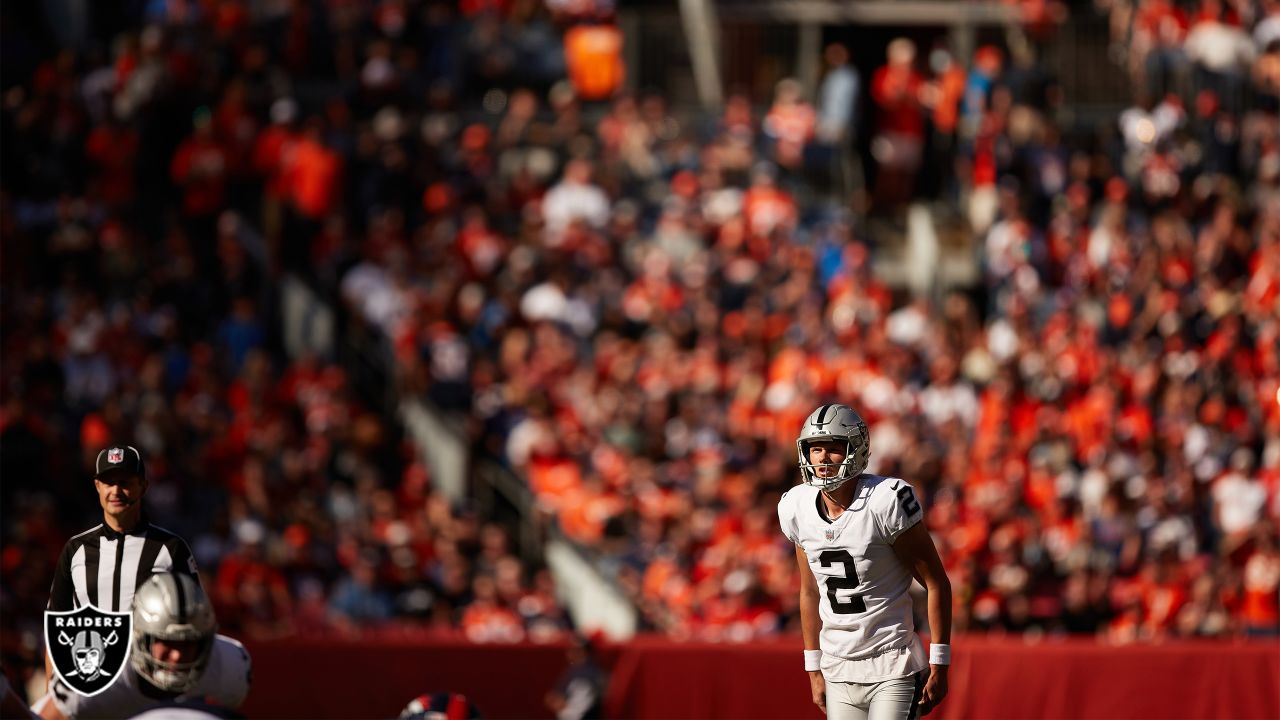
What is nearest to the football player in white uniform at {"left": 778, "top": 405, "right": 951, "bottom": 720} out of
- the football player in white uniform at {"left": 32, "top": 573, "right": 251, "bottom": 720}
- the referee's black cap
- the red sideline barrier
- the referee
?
the referee

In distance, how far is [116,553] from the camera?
→ 1024cm

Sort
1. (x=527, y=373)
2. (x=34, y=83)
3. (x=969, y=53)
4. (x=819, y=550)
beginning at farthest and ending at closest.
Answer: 1. (x=969, y=53)
2. (x=34, y=83)
3. (x=527, y=373)
4. (x=819, y=550)

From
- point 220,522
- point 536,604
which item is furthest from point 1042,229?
point 220,522

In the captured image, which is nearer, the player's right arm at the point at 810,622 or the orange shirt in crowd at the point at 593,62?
the player's right arm at the point at 810,622

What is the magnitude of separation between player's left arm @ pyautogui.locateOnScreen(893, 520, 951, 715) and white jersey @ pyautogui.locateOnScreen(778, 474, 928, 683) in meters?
0.06

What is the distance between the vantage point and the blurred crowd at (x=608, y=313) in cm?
2052

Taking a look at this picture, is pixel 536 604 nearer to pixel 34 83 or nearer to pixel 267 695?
pixel 267 695

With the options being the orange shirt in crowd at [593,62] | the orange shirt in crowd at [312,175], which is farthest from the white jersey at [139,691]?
the orange shirt in crowd at [593,62]

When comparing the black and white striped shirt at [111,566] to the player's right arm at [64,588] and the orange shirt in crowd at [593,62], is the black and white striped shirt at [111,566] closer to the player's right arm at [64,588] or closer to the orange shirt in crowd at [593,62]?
the player's right arm at [64,588]

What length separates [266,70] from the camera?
26391mm

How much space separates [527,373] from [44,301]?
4949 mm

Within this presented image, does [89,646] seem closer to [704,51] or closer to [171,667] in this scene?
[171,667]

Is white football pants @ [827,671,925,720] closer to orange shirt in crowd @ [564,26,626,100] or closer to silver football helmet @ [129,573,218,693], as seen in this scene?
silver football helmet @ [129,573,218,693]

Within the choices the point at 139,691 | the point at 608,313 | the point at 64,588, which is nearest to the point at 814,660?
the point at 139,691
